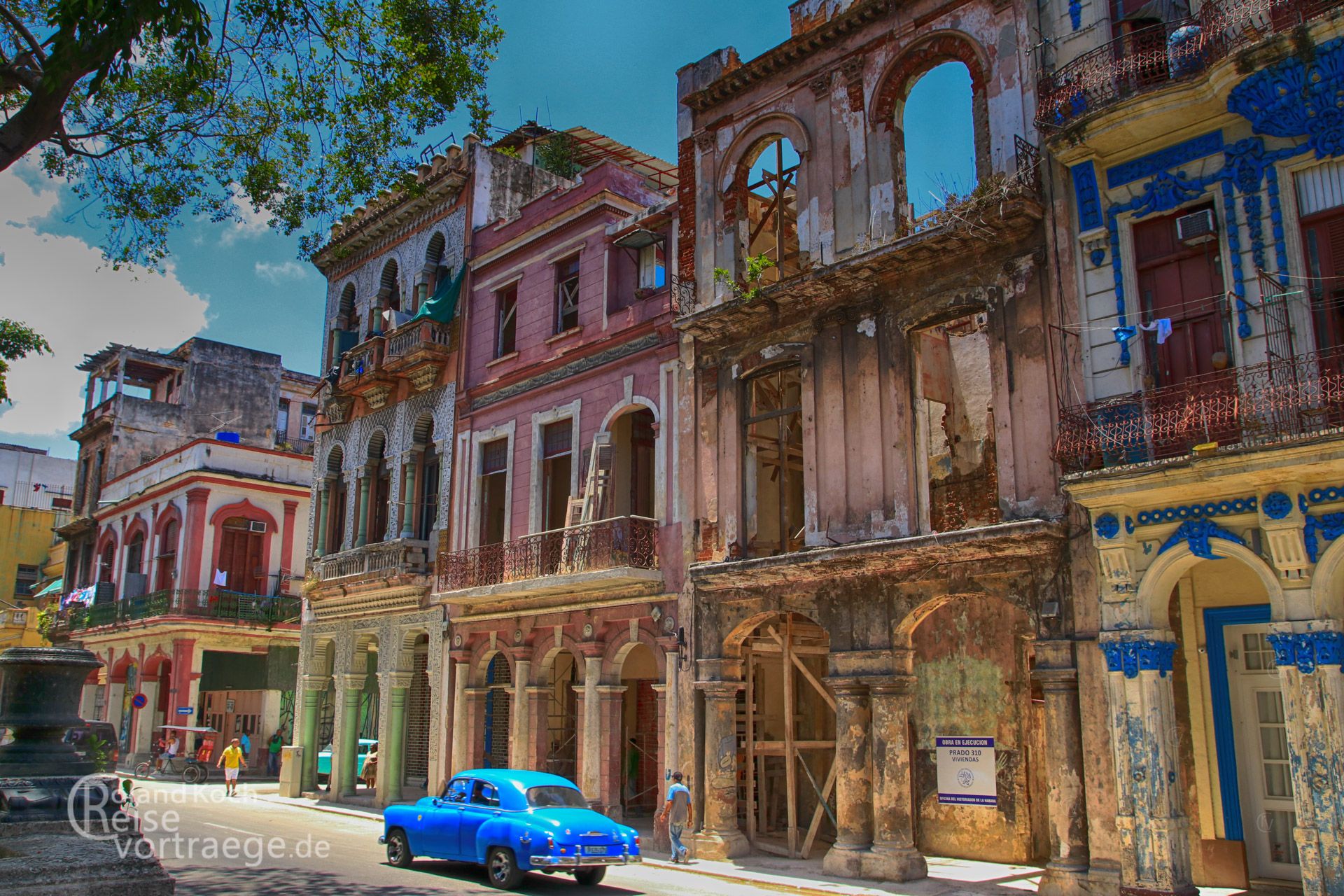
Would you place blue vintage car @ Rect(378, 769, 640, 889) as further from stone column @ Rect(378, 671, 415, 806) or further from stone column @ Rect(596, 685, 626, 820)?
stone column @ Rect(378, 671, 415, 806)

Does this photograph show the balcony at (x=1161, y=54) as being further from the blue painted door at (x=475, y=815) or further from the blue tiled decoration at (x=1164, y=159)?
the blue painted door at (x=475, y=815)

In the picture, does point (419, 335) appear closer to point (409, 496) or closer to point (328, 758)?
point (409, 496)

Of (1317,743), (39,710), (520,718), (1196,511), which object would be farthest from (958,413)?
(39,710)

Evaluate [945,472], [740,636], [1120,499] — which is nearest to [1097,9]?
[1120,499]

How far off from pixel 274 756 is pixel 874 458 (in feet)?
77.5

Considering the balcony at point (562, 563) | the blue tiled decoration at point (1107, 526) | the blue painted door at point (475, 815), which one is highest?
the balcony at point (562, 563)

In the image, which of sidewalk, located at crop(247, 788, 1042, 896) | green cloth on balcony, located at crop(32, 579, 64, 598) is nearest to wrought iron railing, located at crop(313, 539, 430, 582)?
sidewalk, located at crop(247, 788, 1042, 896)

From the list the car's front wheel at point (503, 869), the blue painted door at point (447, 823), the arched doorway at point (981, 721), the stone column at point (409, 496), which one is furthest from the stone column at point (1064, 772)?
the stone column at point (409, 496)

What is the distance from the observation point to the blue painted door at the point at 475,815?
1304 centimetres

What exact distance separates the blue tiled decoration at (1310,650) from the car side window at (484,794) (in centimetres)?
859

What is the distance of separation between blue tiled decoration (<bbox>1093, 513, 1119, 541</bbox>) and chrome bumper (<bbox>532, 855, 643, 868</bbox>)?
6.40m

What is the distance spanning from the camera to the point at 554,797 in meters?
13.3

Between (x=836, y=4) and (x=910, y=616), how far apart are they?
30.1 ft

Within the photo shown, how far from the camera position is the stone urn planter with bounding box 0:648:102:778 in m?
7.32
